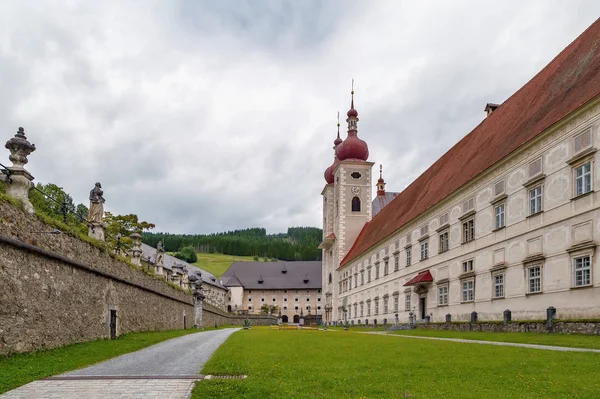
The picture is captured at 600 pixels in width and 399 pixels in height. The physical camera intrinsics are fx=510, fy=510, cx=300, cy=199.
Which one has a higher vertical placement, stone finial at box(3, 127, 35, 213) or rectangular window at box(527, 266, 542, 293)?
stone finial at box(3, 127, 35, 213)

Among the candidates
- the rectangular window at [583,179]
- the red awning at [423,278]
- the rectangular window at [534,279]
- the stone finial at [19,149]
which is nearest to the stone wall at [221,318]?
the red awning at [423,278]

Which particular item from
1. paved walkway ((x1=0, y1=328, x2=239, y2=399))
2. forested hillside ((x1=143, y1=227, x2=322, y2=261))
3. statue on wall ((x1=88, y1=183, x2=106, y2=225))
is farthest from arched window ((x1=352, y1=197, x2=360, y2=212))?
forested hillside ((x1=143, y1=227, x2=322, y2=261))

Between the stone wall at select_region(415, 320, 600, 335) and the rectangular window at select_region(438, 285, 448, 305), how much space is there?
196 cm

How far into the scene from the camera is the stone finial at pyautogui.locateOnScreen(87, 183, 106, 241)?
19.1m

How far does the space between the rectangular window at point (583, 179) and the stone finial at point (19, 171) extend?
18.1 meters

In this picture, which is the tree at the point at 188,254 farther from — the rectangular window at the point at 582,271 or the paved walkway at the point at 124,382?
the paved walkway at the point at 124,382

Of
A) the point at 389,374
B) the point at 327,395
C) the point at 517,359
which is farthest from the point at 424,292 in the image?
the point at 327,395

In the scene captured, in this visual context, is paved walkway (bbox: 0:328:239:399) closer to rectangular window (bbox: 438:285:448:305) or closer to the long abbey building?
the long abbey building

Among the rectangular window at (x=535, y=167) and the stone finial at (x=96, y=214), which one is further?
the rectangular window at (x=535, y=167)

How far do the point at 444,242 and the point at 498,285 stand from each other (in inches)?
278

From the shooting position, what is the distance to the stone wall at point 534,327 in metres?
17.1

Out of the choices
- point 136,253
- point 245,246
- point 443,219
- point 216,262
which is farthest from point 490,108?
point 245,246

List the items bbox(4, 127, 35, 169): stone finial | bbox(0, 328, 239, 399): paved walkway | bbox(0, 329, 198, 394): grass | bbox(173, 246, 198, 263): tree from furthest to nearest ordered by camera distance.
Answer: bbox(173, 246, 198, 263): tree < bbox(4, 127, 35, 169): stone finial < bbox(0, 329, 198, 394): grass < bbox(0, 328, 239, 399): paved walkway

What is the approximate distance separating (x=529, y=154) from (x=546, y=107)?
2.57m
